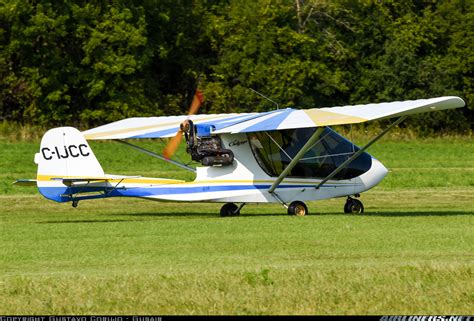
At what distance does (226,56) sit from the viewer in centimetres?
5491

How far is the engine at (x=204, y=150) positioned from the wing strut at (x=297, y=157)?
956 millimetres

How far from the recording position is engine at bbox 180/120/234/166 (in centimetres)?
2211

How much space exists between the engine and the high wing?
0.91 feet

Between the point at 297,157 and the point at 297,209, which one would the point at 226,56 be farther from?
the point at 297,157

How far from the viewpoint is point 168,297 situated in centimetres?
1226

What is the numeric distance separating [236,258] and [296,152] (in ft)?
23.6

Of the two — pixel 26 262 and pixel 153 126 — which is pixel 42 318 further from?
Answer: pixel 153 126

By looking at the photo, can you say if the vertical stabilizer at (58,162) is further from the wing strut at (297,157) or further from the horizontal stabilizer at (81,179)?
the wing strut at (297,157)

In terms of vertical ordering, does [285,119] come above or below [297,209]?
above

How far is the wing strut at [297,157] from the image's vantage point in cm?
2150

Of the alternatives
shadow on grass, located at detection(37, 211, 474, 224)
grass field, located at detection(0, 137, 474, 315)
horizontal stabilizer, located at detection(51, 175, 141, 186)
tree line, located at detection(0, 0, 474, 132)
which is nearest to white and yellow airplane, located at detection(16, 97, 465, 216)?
horizontal stabilizer, located at detection(51, 175, 141, 186)

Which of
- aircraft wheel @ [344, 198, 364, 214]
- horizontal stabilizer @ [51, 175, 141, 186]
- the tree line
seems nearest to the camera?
horizontal stabilizer @ [51, 175, 141, 186]

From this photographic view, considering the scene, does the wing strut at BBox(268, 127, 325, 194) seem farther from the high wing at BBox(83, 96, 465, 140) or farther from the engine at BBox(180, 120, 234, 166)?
the engine at BBox(180, 120, 234, 166)

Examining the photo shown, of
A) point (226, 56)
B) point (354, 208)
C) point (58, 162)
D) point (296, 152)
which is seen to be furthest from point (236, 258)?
point (226, 56)
